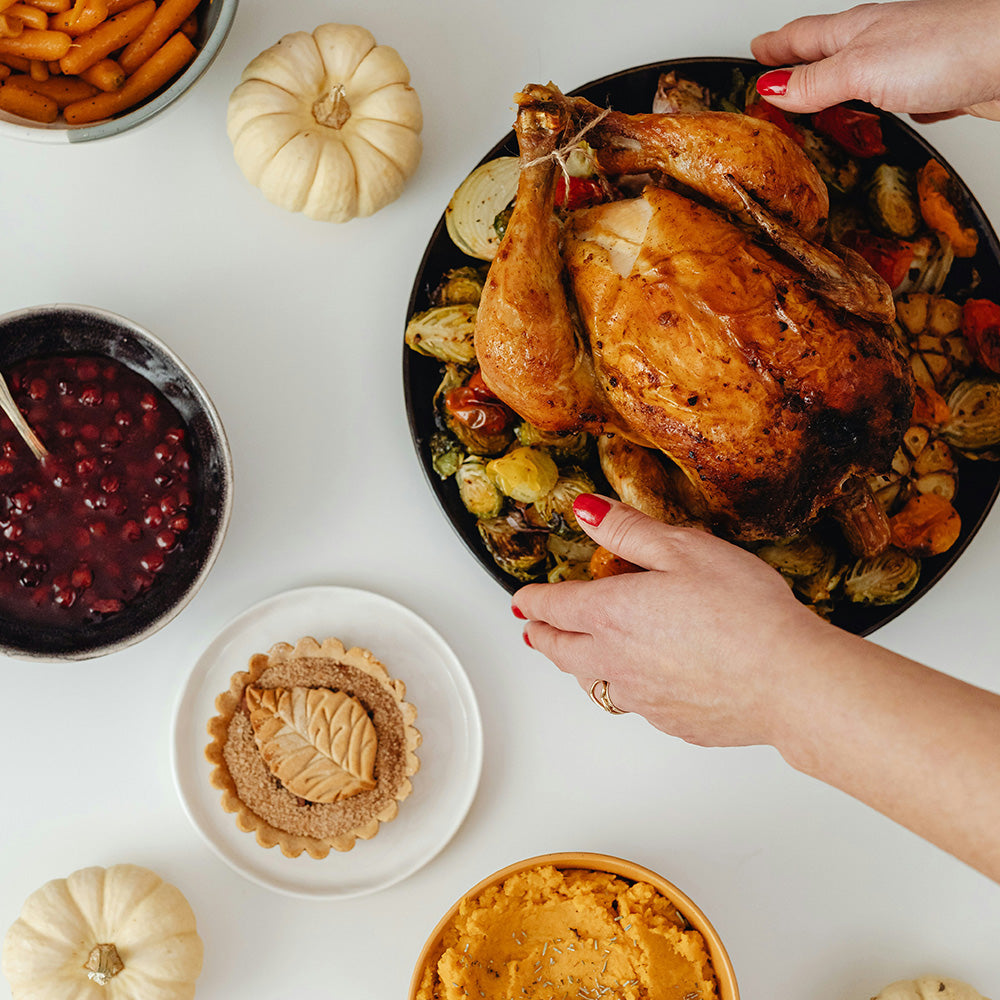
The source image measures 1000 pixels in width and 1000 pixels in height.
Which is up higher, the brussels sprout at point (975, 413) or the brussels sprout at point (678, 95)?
the brussels sprout at point (678, 95)

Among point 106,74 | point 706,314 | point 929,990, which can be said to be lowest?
point 929,990

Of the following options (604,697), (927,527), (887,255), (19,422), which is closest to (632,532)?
(604,697)

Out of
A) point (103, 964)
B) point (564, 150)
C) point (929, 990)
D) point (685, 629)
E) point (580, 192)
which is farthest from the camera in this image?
point (929, 990)

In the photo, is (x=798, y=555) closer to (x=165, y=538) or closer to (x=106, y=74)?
(x=165, y=538)

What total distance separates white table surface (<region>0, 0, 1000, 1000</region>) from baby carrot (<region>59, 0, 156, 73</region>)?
215 mm

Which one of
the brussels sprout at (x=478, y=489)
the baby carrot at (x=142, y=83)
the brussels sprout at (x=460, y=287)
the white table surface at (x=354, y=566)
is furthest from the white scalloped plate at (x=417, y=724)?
the baby carrot at (x=142, y=83)

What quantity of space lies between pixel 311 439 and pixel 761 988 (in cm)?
151

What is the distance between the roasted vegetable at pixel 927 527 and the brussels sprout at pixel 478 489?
74cm

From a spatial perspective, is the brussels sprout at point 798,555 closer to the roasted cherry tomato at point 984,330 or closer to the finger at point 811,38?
the roasted cherry tomato at point 984,330

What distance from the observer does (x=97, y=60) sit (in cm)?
166

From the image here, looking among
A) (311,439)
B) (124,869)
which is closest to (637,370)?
(311,439)

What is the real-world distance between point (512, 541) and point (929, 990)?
126 centimetres

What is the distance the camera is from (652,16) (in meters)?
1.90

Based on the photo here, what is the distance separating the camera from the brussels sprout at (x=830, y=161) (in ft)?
5.67
